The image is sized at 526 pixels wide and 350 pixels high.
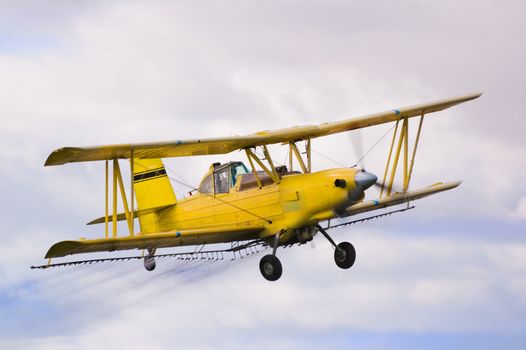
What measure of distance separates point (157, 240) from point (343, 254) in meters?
4.81

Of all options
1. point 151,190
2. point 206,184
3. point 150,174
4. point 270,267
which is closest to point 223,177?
point 206,184

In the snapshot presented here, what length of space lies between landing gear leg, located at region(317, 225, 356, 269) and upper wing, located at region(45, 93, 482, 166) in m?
2.62

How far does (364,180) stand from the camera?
2839cm

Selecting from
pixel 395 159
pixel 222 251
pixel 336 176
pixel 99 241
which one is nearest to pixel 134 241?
pixel 99 241

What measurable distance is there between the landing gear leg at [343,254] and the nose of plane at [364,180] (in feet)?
6.54

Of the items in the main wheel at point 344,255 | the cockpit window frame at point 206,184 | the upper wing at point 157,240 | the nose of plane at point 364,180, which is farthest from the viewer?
the cockpit window frame at point 206,184

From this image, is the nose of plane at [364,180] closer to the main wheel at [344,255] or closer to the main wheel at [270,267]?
the main wheel at [344,255]

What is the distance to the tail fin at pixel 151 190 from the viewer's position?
33.0m

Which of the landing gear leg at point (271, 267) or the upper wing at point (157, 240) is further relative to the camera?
the landing gear leg at point (271, 267)

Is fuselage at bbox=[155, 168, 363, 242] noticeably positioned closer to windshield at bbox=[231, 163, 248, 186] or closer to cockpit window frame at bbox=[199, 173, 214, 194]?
cockpit window frame at bbox=[199, 173, 214, 194]

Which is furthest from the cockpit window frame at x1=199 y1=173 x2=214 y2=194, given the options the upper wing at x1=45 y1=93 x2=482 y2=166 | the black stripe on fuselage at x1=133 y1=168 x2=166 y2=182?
the black stripe on fuselage at x1=133 y1=168 x2=166 y2=182

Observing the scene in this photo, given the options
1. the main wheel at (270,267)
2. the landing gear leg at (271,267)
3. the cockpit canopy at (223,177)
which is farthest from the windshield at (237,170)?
the main wheel at (270,267)

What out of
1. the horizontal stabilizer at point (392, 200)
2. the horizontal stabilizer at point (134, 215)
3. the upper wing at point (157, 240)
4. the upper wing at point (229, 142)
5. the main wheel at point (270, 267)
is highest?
the upper wing at point (229, 142)

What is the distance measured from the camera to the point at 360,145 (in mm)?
29828
